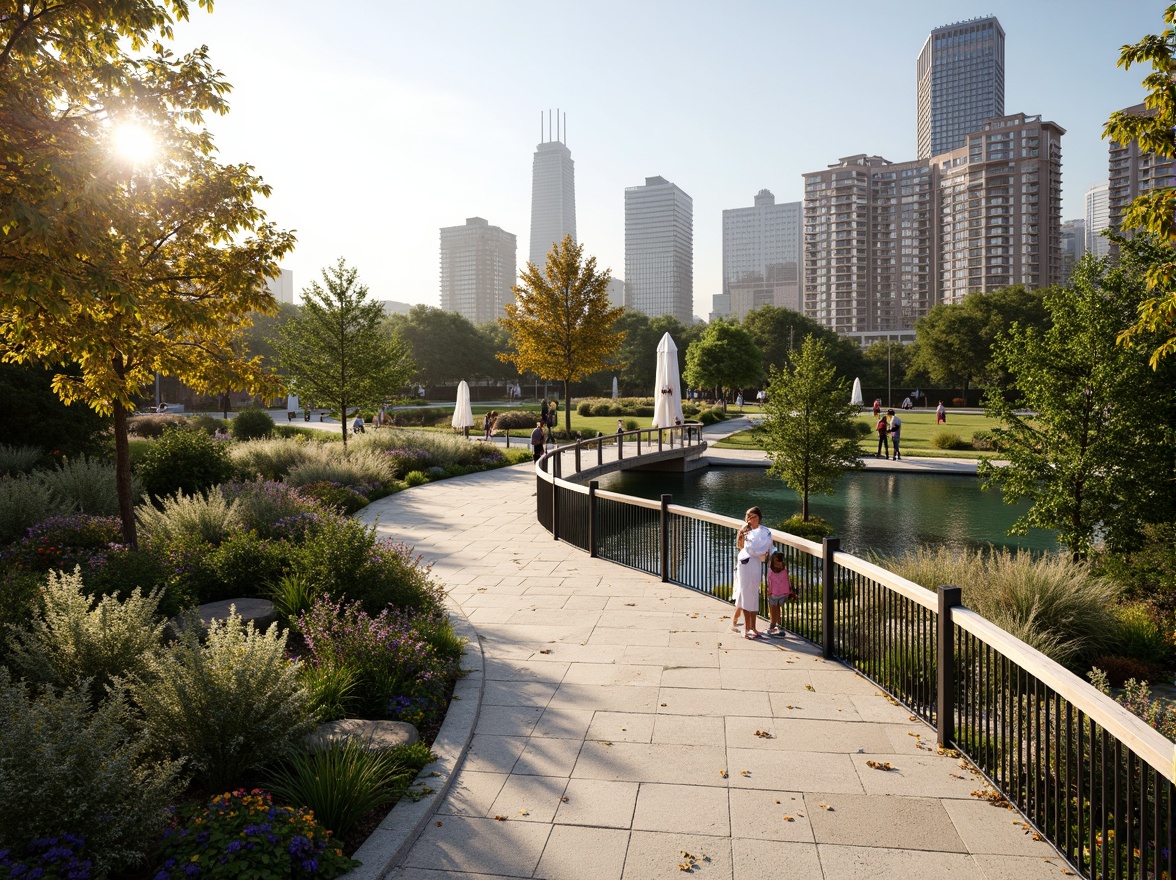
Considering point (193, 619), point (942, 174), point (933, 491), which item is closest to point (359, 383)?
point (933, 491)

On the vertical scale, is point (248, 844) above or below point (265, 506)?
below

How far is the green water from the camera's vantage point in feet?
57.8

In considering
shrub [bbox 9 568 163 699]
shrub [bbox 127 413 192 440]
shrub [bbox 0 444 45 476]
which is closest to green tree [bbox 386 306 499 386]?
shrub [bbox 127 413 192 440]

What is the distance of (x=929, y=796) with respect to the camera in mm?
4680

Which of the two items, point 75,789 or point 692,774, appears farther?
point 692,774

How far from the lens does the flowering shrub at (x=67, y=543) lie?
8633mm

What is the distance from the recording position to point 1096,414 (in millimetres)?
12398

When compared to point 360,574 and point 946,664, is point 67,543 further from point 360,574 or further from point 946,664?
point 946,664

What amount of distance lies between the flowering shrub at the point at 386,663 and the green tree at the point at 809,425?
13.5m

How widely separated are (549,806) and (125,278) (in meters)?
6.66

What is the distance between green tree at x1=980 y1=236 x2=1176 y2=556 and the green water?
9.47 feet

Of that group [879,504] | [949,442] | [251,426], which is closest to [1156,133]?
[879,504]

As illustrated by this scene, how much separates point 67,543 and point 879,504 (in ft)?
64.1

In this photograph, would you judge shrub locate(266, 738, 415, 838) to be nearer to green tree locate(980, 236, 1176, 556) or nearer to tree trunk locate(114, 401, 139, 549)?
tree trunk locate(114, 401, 139, 549)
